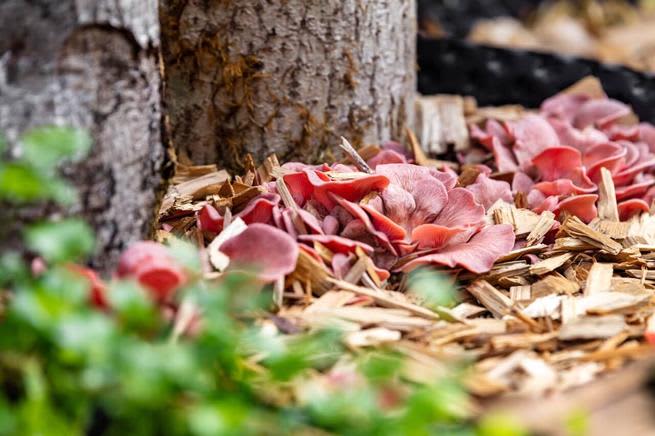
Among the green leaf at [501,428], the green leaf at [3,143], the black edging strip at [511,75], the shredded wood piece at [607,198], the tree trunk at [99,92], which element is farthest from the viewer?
the black edging strip at [511,75]

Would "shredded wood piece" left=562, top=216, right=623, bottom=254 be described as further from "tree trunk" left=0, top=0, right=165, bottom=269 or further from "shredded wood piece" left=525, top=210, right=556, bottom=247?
"tree trunk" left=0, top=0, right=165, bottom=269

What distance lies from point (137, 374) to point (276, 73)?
44.0 inches

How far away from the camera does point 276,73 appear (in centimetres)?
192

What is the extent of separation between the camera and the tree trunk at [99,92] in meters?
1.21

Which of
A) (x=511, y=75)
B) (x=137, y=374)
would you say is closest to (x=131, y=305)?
(x=137, y=374)

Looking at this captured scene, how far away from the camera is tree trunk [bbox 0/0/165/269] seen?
121cm

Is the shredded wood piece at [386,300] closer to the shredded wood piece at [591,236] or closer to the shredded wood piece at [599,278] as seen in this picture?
the shredded wood piece at [599,278]

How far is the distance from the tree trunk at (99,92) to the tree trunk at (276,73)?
0.54 metres

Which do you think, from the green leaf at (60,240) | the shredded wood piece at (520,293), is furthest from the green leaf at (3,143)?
the shredded wood piece at (520,293)

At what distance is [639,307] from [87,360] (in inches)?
37.2

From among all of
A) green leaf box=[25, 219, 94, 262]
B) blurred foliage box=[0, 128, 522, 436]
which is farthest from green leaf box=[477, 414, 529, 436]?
green leaf box=[25, 219, 94, 262]

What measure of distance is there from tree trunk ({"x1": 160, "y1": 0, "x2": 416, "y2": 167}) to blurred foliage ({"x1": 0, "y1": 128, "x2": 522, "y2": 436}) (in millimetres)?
897

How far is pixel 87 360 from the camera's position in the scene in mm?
958

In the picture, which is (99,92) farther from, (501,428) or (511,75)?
(511,75)
